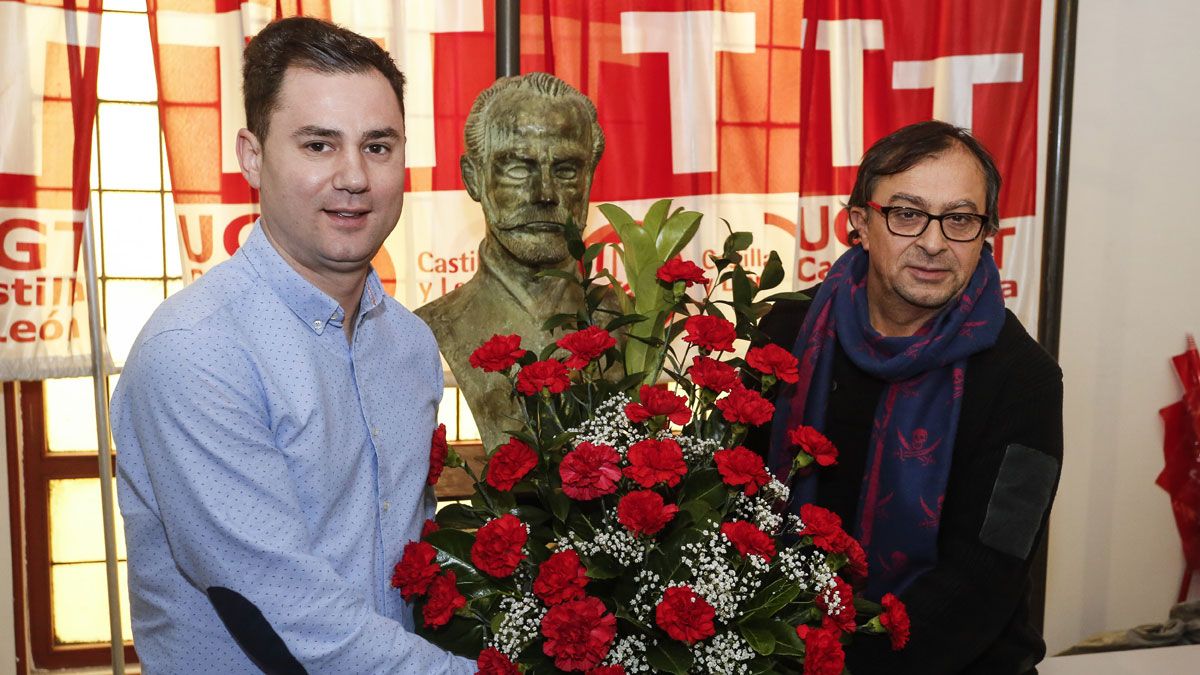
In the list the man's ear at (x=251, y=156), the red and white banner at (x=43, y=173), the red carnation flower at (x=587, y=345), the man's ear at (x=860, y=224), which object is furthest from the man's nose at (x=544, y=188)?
the red and white banner at (x=43, y=173)

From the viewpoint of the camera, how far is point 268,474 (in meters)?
1.32

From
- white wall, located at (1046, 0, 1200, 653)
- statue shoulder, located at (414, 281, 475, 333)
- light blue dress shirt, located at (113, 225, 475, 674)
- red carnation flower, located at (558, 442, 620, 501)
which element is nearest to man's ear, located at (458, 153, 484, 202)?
statue shoulder, located at (414, 281, 475, 333)

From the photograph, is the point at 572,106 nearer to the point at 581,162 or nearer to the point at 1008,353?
the point at 581,162

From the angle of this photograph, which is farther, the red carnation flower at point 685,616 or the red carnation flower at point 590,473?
the red carnation flower at point 590,473

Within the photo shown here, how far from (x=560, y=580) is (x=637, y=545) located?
0.12 meters

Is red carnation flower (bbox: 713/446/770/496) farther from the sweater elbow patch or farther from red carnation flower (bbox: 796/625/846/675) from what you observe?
the sweater elbow patch

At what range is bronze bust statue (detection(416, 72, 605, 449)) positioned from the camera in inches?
87.0

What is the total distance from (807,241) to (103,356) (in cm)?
229

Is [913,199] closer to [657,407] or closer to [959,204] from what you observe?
[959,204]

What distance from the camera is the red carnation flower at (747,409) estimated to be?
1.47m

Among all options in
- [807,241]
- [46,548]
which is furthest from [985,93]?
[46,548]

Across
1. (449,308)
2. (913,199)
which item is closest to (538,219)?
(449,308)

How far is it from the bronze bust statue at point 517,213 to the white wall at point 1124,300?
2611 millimetres

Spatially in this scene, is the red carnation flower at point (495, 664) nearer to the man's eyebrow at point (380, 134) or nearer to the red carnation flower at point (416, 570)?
the red carnation flower at point (416, 570)
